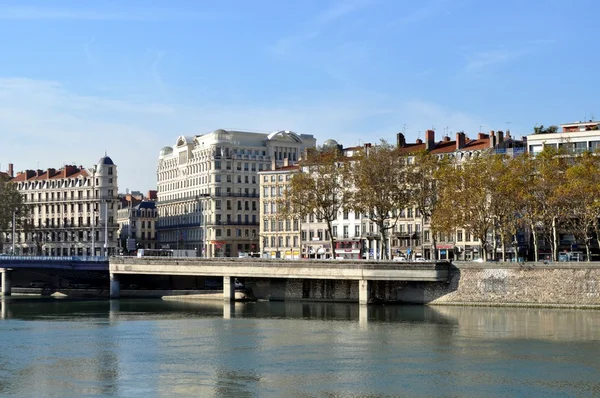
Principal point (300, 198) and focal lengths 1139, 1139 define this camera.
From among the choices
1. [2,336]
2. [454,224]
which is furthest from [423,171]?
[2,336]

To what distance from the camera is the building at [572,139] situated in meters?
134

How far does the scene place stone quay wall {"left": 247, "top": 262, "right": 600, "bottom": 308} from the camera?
106000 millimetres

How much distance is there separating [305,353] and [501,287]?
39518 millimetres

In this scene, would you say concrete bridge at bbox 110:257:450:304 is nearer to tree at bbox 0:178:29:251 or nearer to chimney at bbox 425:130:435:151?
chimney at bbox 425:130:435:151

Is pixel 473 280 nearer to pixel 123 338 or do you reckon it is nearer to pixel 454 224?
pixel 454 224

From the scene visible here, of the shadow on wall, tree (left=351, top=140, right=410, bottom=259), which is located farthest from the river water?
tree (left=351, top=140, right=410, bottom=259)

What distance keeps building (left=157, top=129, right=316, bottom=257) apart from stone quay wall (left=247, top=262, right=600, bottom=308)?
2447 inches

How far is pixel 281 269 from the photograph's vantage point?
4884 inches

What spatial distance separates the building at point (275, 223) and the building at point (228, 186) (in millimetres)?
12462

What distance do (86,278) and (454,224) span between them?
185 feet

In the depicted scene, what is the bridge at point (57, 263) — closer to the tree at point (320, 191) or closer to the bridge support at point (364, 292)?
the tree at point (320, 191)

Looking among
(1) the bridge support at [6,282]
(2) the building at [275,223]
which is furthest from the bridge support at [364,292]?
(1) the bridge support at [6,282]

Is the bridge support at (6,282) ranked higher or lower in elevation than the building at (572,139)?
lower

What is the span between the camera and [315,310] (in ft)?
372
